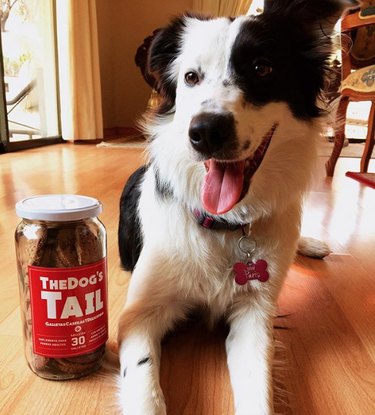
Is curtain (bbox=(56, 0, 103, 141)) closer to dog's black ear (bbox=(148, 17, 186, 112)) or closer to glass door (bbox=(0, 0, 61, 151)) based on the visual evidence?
glass door (bbox=(0, 0, 61, 151))

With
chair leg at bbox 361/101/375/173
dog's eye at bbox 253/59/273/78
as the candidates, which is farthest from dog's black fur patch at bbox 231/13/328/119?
chair leg at bbox 361/101/375/173

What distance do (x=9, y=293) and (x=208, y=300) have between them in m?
0.71

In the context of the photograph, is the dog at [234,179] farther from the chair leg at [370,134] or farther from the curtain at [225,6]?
the curtain at [225,6]

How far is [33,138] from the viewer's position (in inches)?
215

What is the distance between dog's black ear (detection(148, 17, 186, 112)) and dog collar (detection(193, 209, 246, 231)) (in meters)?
0.39

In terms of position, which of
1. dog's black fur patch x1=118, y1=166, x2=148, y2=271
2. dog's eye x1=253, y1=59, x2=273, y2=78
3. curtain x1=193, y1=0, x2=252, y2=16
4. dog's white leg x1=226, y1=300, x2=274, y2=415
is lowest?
dog's white leg x1=226, y1=300, x2=274, y2=415

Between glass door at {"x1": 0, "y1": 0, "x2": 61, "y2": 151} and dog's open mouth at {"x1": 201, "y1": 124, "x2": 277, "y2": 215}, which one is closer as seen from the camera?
dog's open mouth at {"x1": 201, "y1": 124, "x2": 277, "y2": 215}

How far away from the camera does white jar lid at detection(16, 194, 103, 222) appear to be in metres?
0.90

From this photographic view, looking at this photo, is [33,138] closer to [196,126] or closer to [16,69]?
[16,69]

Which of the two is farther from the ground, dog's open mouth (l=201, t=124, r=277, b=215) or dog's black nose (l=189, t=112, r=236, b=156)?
dog's black nose (l=189, t=112, r=236, b=156)

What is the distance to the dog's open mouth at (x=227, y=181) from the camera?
1097 mm

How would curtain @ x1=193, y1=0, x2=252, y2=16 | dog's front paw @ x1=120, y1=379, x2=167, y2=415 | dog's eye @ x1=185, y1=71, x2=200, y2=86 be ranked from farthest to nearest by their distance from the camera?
curtain @ x1=193, y1=0, x2=252, y2=16
dog's eye @ x1=185, y1=71, x2=200, y2=86
dog's front paw @ x1=120, y1=379, x2=167, y2=415

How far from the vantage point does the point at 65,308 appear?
3.10 ft

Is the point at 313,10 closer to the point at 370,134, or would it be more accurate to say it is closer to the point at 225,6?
the point at 370,134
